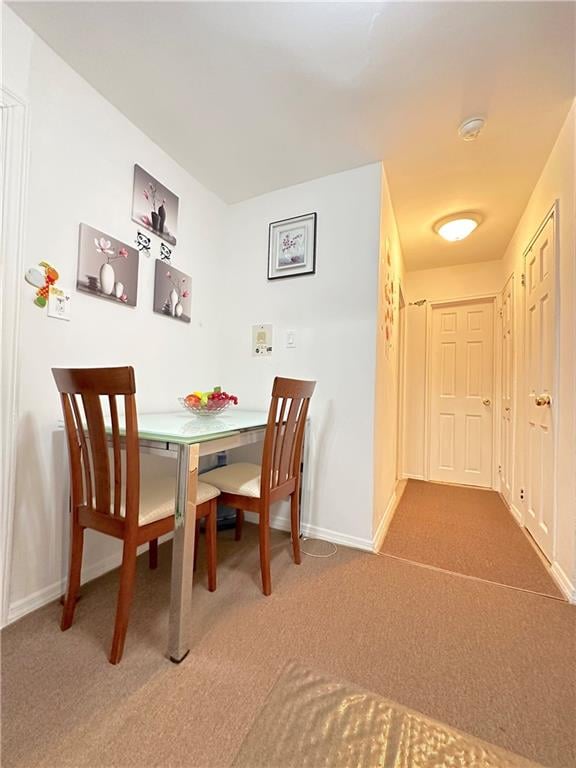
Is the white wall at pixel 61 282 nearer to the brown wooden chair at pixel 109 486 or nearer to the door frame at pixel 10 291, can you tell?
the door frame at pixel 10 291

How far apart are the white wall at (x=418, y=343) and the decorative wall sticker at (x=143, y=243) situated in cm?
297

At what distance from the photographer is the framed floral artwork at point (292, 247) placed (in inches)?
86.4

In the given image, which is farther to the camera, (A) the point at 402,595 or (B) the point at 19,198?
(A) the point at 402,595

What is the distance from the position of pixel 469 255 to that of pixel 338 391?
2.41 m

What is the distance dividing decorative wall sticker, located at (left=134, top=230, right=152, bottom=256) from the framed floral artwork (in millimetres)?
831

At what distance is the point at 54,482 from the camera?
4.75 feet

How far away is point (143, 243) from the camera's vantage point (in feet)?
6.11

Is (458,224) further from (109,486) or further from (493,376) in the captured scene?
(109,486)

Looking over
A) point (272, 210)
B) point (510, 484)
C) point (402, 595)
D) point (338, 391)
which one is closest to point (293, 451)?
point (338, 391)

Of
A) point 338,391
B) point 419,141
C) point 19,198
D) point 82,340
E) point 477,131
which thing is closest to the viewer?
point 19,198

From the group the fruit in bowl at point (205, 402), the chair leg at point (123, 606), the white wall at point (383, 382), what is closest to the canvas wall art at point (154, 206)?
the fruit in bowl at point (205, 402)

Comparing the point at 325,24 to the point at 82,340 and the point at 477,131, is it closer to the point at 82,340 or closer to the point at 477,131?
the point at 477,131

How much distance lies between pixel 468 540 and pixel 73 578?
2227mm

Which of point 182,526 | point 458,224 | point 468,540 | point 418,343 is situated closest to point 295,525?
point 182,526
